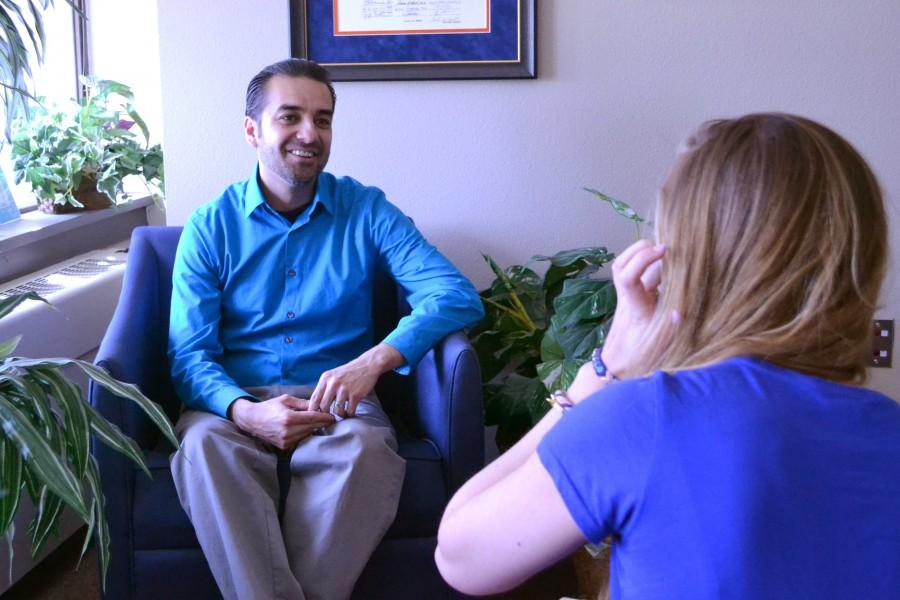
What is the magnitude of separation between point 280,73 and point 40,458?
1.22 meters

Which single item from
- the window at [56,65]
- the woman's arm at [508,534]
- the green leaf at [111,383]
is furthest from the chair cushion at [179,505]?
the window at [56,65]

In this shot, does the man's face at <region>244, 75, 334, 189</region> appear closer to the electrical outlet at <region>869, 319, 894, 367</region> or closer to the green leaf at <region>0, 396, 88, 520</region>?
the green leaf at <region>0, 396, 88, 520</region>

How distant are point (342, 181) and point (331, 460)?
761mm

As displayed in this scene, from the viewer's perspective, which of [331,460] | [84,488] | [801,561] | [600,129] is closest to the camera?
[801,561]

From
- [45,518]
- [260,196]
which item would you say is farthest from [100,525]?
[260,196]

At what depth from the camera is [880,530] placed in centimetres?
86

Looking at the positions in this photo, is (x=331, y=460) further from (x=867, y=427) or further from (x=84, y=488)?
(x=867, y=427)

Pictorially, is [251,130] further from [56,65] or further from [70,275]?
[56,65]

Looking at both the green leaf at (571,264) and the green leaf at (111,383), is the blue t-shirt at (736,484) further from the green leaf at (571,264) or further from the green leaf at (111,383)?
the green leaf at (571,264)

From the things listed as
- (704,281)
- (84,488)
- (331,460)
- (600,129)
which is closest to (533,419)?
(331,460)

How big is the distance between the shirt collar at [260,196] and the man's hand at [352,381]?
409 millimetres

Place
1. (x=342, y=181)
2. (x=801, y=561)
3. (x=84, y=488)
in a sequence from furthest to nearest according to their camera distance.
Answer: (x=342, y=181) → (x=84, y=488) → (x=801, y=561)

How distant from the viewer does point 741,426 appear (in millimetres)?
839

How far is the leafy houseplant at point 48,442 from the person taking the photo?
5.33 ft
